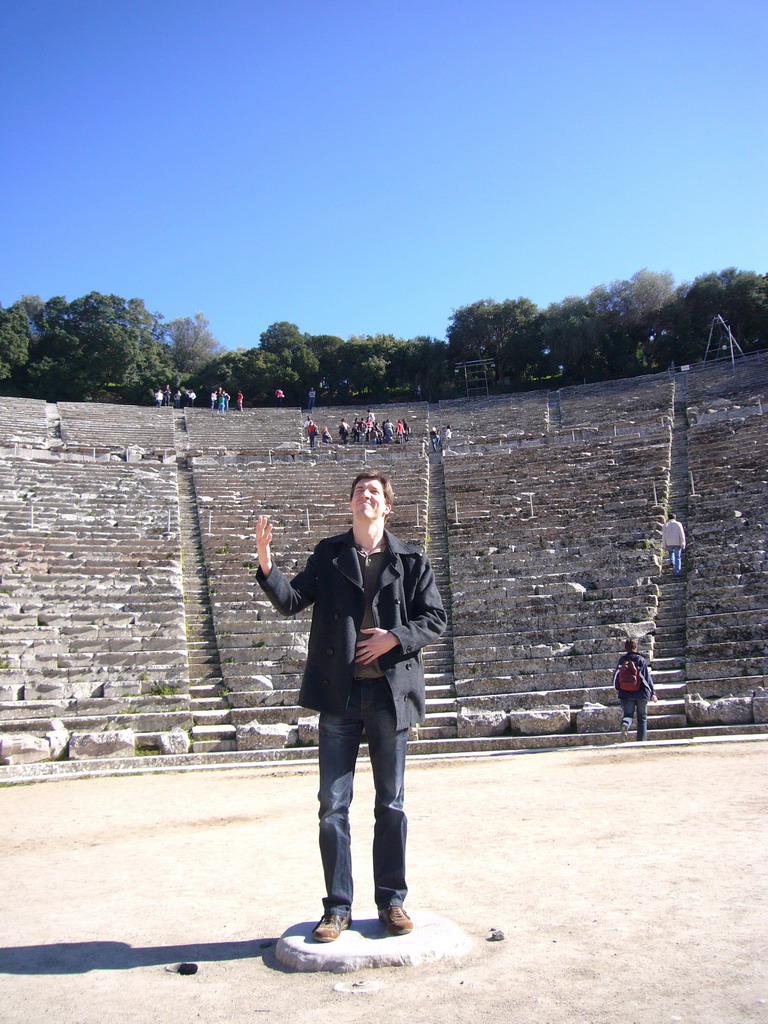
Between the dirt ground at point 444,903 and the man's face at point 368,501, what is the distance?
1738mm

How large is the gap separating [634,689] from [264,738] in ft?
14.4

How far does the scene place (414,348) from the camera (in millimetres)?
44750

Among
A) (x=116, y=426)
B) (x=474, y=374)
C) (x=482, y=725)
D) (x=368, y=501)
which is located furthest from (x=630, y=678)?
(x=474, y=374)

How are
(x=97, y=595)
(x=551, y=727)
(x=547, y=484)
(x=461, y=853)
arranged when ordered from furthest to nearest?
(x=547, y=484) < (x=97, y=595) < (x=551, y=727) < (x=461, y=853)

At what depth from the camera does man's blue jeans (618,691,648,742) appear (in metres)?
9.11

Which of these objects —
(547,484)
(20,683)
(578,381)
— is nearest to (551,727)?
(20,683)

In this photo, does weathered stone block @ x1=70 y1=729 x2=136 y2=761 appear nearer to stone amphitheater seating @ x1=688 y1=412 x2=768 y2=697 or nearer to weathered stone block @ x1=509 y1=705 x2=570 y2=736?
weathered stone block @ x1=509 y1=705 x2=570 y2=736

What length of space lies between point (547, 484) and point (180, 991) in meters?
16.6

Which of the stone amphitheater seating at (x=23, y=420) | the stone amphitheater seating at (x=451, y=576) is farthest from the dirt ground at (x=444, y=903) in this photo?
the stone amphitheater seating at (x=23, y=420)

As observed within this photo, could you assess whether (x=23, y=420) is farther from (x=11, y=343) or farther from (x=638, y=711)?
(x=638, y=711)

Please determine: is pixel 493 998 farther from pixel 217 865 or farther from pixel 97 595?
pixel 97 595

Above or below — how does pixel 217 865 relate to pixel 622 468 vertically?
below

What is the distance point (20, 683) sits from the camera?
11023 millimetres

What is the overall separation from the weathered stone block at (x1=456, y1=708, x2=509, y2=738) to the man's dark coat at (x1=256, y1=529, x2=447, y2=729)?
21.9 feet
